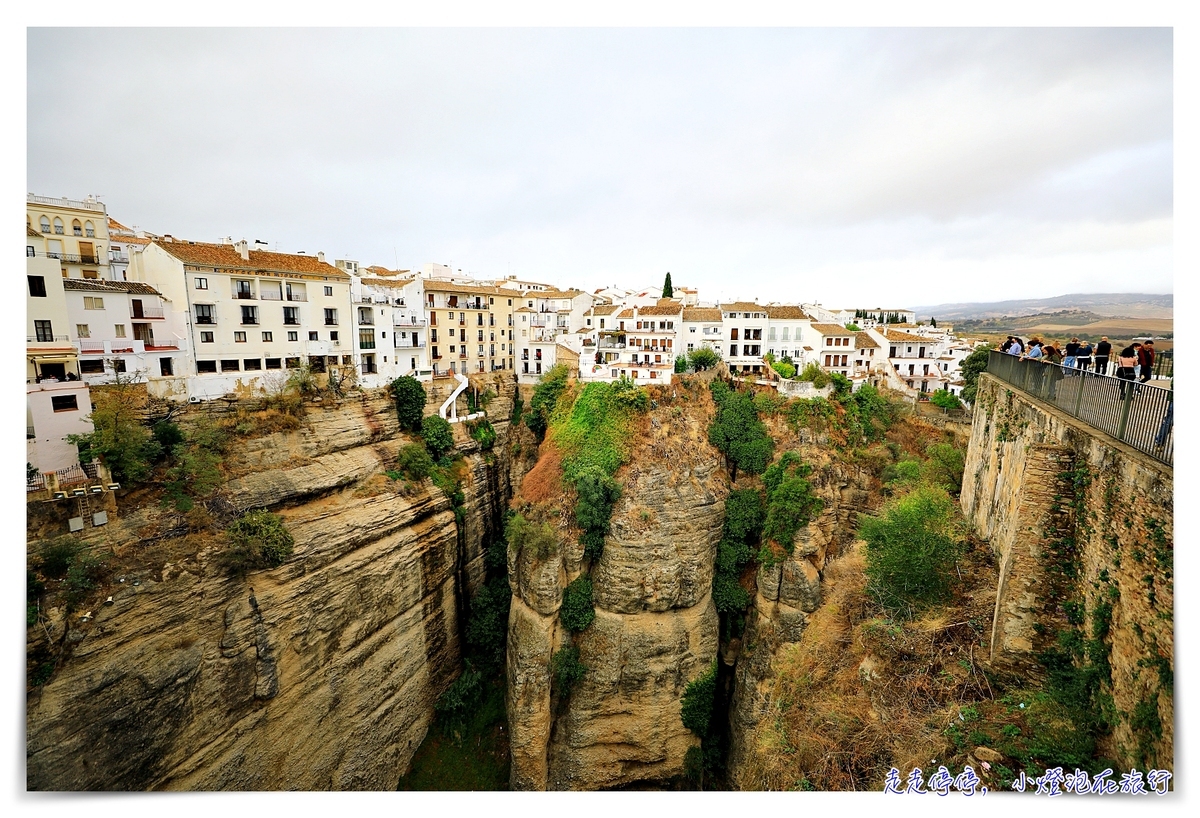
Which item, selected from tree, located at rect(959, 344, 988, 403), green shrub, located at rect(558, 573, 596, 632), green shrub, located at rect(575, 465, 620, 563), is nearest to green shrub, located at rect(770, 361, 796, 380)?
tree, located at rect(959, 344, 988, 403)

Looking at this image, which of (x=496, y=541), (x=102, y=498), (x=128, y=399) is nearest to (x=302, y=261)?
(x=128, y=399)

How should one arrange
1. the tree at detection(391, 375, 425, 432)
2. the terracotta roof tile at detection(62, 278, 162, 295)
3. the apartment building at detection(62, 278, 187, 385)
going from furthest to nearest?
1. the tree at detection(391, 375, 425, 432)
2. the apartment building at detection(62, 278, 187, 385)
3. the terracotta roof tile at detection(62, 278, 162, 295)

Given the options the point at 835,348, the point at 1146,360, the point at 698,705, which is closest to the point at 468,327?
the point at 835,348

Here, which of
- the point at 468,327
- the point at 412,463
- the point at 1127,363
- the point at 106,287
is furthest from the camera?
the point at 468,327

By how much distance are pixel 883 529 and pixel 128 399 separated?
20951 millimetres

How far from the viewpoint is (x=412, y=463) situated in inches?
740

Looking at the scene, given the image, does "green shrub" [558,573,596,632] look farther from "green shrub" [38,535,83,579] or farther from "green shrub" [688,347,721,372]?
"green shrub" [38,535,83,579]

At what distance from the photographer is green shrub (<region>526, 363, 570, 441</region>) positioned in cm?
2378

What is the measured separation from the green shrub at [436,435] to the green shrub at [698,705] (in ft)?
43.9

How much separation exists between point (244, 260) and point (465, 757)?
20.6 m

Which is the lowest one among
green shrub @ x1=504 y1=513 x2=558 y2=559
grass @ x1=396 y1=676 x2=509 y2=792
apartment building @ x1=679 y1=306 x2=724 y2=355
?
grass @ x1=396 y1=676 x2=509 y2=792

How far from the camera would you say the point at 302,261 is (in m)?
20.6

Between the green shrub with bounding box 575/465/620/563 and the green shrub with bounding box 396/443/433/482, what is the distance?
6.21 metres

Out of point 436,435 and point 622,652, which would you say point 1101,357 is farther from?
point 436,435
